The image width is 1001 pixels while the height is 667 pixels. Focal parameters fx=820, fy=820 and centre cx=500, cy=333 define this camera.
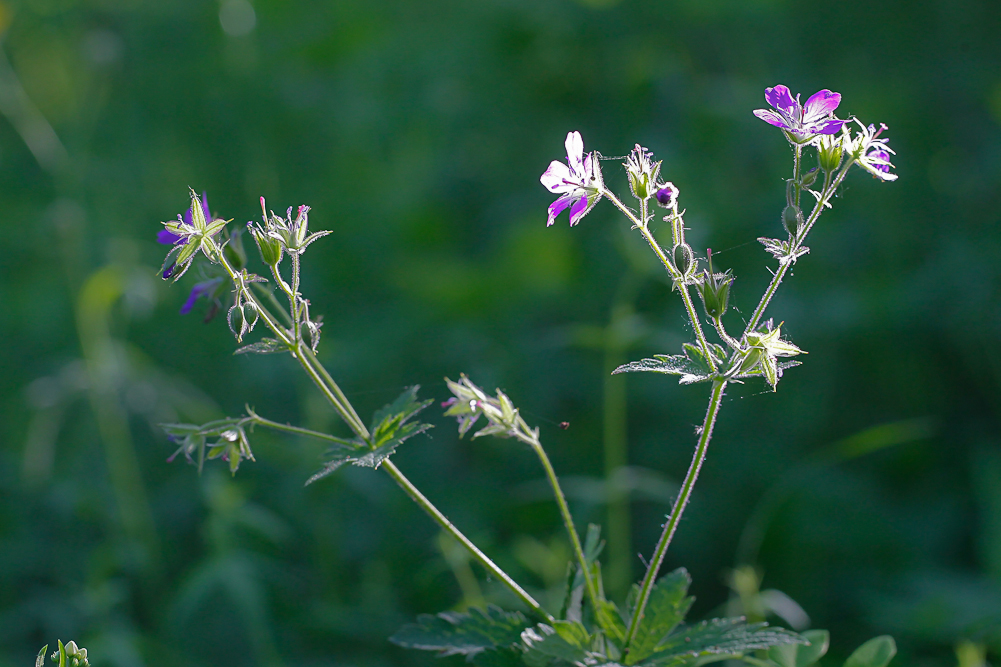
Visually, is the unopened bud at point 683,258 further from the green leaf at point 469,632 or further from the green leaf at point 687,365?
the green leaf at point 469,632

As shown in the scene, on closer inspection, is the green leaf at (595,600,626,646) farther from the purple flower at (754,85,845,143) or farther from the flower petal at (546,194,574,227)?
the purple flower at (754,85,845,143)

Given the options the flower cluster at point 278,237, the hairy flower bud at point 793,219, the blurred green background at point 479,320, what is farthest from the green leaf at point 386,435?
the blurred green background at point 479,320

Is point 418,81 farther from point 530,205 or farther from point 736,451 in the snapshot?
point 736,451

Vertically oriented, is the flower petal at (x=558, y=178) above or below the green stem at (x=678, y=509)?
above

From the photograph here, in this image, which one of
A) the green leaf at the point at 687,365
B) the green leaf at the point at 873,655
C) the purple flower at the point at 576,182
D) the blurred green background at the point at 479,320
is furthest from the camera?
the blurred green background at the point at 479,320

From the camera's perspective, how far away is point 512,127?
413 cm

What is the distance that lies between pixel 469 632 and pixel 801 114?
1.06 metres

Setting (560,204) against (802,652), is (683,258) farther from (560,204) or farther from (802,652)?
(802,652)

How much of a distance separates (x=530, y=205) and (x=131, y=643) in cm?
251

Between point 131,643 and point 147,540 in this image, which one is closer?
point 131,643

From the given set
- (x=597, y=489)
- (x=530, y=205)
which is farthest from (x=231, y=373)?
(x=597, y=489)

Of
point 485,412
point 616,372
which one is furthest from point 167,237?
point 616,372

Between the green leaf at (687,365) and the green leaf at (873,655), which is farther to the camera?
the green leaf at (873,655)

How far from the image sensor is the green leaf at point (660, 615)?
1.42 m
